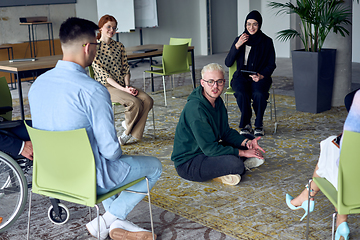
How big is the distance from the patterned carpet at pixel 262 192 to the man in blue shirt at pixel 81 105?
62 centimetres

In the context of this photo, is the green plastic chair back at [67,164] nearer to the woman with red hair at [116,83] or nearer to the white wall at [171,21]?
the woman with red hair at [116,83]

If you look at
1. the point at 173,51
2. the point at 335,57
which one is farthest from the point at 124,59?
the point at 335,57

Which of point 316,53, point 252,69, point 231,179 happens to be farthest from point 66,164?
point 316,53

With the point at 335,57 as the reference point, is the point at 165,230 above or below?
below

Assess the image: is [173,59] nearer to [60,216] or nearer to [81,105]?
[60,216]

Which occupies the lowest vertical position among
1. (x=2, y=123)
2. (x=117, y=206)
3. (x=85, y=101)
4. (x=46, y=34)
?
(x=117, y=206)

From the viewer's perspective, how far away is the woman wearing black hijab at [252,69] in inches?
172

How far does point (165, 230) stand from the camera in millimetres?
2457

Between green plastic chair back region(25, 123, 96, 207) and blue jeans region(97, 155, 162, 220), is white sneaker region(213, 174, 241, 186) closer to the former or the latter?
blue jeans region(97, 155, 162, 220)

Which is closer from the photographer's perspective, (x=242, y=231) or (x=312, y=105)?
(x=242, y=231)

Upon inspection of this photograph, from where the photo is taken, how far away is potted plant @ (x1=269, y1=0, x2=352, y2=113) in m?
4.88

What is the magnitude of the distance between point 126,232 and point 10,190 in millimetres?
903

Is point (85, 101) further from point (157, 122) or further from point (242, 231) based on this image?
point (157, 122)

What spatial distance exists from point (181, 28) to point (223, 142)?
32.7ft
